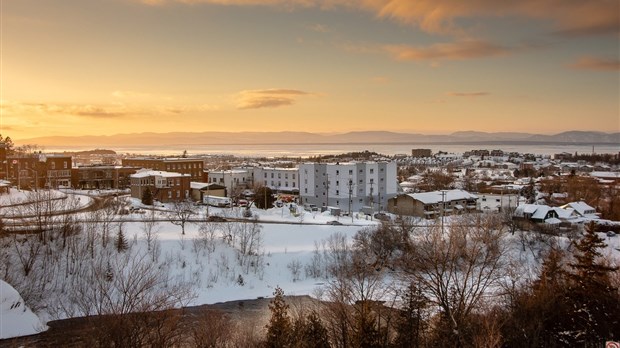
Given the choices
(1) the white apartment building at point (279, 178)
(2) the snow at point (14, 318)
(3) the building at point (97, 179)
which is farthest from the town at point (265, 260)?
(1) the white apartment building at point (279, 178)

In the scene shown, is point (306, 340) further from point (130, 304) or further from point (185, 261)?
point (185, 261)

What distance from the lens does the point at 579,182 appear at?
226 feet

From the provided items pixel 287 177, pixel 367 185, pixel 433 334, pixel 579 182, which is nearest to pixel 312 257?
pixel 433 334

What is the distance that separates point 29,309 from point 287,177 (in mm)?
54421

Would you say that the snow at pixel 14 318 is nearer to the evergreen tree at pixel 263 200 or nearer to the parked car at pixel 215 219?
the parked car at pixel 215 219

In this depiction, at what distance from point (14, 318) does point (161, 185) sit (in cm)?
3123

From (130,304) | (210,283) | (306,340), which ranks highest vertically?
(130,304)

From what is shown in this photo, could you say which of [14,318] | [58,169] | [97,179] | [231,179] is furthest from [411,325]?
[231,179]

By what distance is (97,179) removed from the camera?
213 ft

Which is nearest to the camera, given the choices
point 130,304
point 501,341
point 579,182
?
point 130,304

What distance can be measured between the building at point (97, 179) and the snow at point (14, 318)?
42.3 meters

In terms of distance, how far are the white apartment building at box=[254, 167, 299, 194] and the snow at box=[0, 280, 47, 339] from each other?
52786 mm

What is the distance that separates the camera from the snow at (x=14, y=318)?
22.2m

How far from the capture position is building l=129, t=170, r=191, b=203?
51406 millimetres
